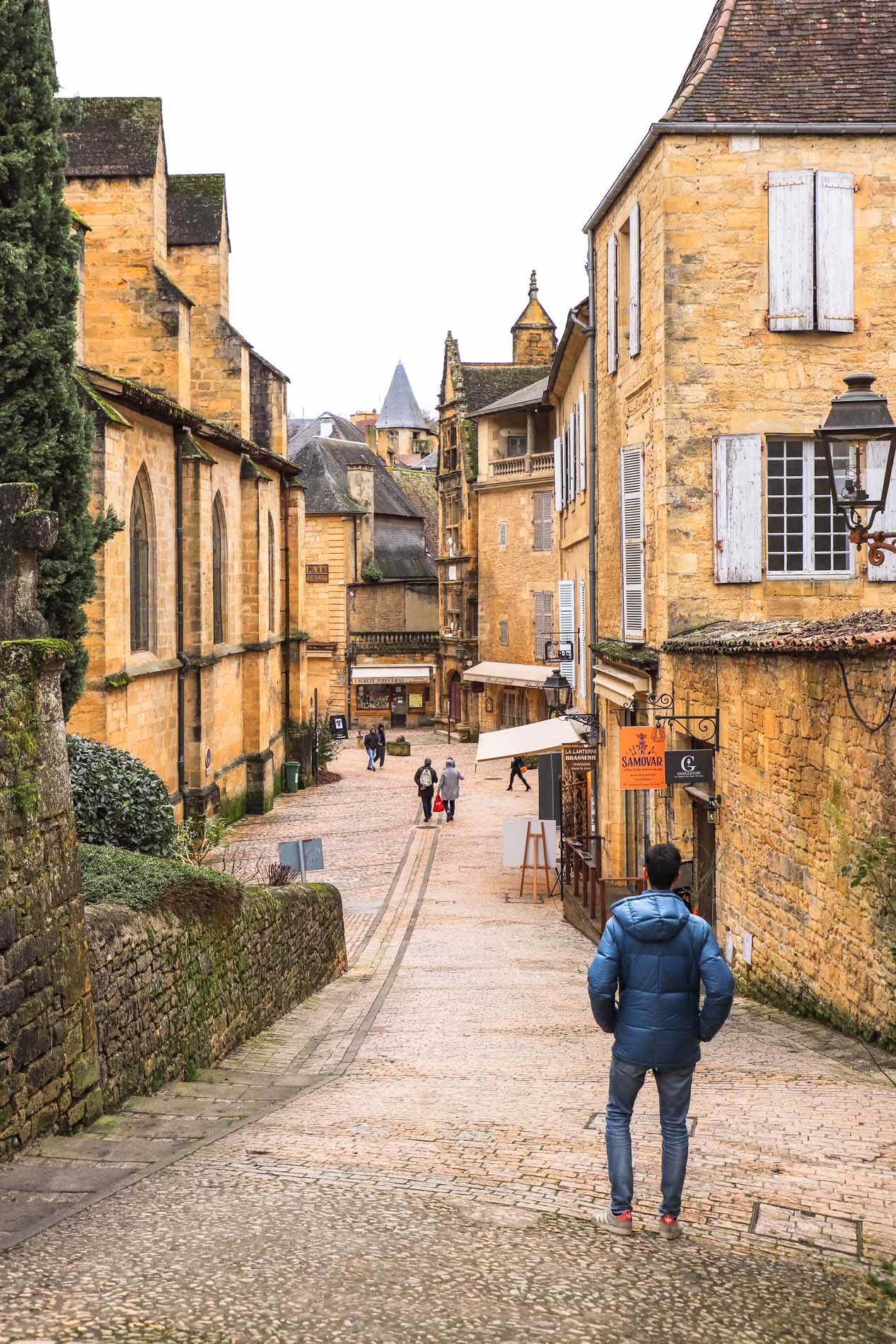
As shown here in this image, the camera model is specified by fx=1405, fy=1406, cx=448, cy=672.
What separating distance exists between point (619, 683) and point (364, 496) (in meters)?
47.0

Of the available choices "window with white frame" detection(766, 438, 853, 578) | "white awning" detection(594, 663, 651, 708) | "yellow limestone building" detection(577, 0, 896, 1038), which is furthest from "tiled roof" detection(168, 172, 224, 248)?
"window with white frame" detection(766, 438, 853, 578)

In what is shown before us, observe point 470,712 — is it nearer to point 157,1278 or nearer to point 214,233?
point 214,233

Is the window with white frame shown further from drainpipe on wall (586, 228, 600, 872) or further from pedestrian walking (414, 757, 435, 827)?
pedestrian walking (414, 757, 435, 827)

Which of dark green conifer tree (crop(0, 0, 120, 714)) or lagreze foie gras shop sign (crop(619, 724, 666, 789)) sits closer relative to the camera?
dark green conifer tree (crop(0, 0, 120, 714))

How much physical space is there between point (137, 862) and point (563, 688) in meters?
15.4

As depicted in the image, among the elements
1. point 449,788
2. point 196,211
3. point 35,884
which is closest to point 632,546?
point 35,884

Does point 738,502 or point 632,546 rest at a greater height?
point 738,502

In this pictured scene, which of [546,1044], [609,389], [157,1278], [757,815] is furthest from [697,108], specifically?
[157,1278]

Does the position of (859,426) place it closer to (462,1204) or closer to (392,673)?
(462,1204)

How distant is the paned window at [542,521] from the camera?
4781cm

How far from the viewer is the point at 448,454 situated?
5494 centimetres

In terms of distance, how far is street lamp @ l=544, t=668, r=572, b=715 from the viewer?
23.8 m

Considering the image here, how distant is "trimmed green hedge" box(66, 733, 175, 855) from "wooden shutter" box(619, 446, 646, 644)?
259 inches

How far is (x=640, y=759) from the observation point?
13.7 meters
